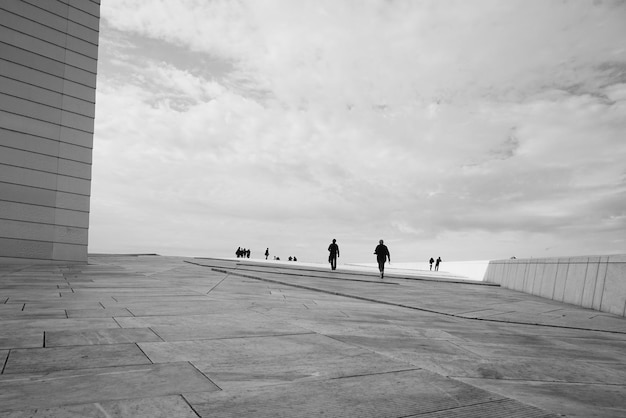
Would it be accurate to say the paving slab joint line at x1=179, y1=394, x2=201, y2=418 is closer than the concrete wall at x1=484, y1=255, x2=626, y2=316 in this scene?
A: Yes

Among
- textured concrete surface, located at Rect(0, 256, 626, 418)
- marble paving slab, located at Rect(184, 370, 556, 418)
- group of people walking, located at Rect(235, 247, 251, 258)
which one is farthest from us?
group of people walking, located at Rect(235, 247, 251, 258)

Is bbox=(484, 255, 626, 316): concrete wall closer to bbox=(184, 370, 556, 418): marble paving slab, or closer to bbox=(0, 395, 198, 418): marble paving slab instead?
bbox=(184, 370, 556, 418): marble paving slab

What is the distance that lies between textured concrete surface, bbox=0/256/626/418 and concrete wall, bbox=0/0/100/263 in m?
19.7

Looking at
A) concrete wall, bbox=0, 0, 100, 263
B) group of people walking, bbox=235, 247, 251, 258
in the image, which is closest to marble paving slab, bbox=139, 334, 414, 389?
concrete wall, bbox=0, 0, 100, 263

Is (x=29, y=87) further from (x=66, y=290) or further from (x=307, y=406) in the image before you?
(x=307, y=406)

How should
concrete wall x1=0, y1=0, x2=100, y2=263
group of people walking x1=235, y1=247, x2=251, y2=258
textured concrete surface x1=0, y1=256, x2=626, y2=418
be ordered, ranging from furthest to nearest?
1. group of people walking x1=235, y1=247, x2=251, y2=258
2. concrete wall x1=0, y1=0, x2=100, y2=263
3. textured concrete surface x1=0, y1=256, x2=626, y2=418

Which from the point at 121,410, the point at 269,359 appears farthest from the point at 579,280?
the point at 121,410

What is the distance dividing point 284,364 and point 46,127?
2691 cm

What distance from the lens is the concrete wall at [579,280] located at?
39.8 ft

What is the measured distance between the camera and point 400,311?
31.1 feet

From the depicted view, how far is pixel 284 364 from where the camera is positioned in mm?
4211

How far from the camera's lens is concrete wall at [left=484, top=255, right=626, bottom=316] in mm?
12133

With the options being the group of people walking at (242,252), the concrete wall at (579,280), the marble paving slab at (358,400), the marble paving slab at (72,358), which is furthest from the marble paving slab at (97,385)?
the group of people walking at (242,252)

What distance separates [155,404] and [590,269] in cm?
1426
